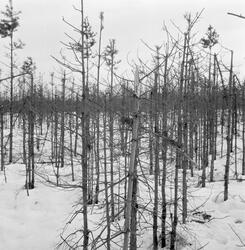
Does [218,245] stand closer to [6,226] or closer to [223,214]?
[223,214]

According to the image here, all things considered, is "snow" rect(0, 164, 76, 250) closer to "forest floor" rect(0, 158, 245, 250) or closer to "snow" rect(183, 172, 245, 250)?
"forest floor" rect(0, 158, 245, 250)

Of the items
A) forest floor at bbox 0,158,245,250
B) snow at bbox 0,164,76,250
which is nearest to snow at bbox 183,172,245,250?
forest floor at bbox 0,158,245,250

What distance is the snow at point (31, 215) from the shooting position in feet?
43.1

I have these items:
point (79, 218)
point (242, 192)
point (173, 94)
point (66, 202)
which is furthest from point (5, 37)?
point (242, 192)

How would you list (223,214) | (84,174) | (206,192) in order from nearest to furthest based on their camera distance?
1. (84,174)
2. (223,214)
3. (206,192)

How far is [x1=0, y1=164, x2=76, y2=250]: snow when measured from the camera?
13.1 meters

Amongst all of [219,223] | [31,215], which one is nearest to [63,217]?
[31,215]

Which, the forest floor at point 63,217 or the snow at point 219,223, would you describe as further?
the forest floor at point 63,217

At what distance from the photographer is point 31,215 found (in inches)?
599

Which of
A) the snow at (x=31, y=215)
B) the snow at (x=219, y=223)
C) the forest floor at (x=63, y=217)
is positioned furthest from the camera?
the snow at (x=31, y=215)

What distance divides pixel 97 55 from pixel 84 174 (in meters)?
4.67

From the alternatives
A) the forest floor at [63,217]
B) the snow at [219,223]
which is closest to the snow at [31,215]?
the forest floor at [63,217]

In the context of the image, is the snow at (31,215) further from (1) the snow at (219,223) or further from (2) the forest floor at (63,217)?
(1) the snow at (219,223)

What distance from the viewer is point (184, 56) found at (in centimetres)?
1055
